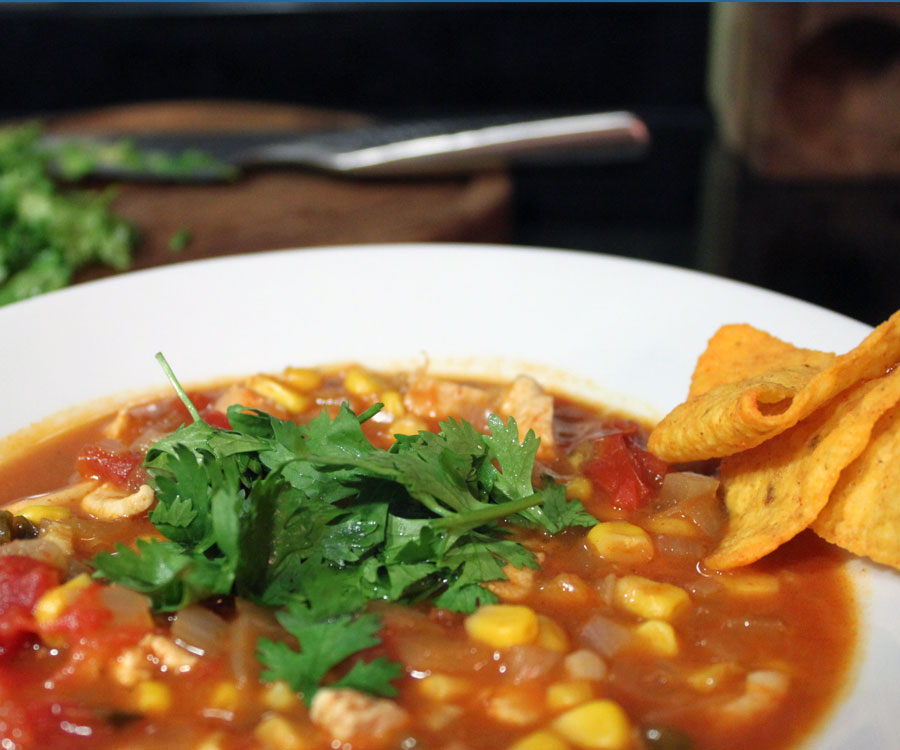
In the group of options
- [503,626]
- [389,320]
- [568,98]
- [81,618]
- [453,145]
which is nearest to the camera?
[81,618]

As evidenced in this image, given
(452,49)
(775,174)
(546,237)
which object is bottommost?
(546,237)

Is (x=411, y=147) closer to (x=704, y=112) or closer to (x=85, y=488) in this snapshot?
(x=704, y=112)

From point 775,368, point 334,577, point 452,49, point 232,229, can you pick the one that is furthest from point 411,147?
point 334,577

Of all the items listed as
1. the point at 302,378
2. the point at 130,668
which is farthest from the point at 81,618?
the point at 302,378

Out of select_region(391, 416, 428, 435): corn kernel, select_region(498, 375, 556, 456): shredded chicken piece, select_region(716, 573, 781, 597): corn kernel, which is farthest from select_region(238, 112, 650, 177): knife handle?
select_region(716, 573, 781, 597): corn kernel

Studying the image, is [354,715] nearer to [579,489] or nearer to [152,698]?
[152,698]

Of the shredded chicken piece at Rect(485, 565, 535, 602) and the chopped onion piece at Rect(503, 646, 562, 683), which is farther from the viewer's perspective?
the shredded chicken piece at Rect(485, 565, 535, 602)

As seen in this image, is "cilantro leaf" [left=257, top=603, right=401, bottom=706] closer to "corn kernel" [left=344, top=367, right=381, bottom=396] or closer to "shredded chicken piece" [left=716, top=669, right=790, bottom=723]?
"shredded chicken piece" [left=716, top=669, right=790, bottom=723]
